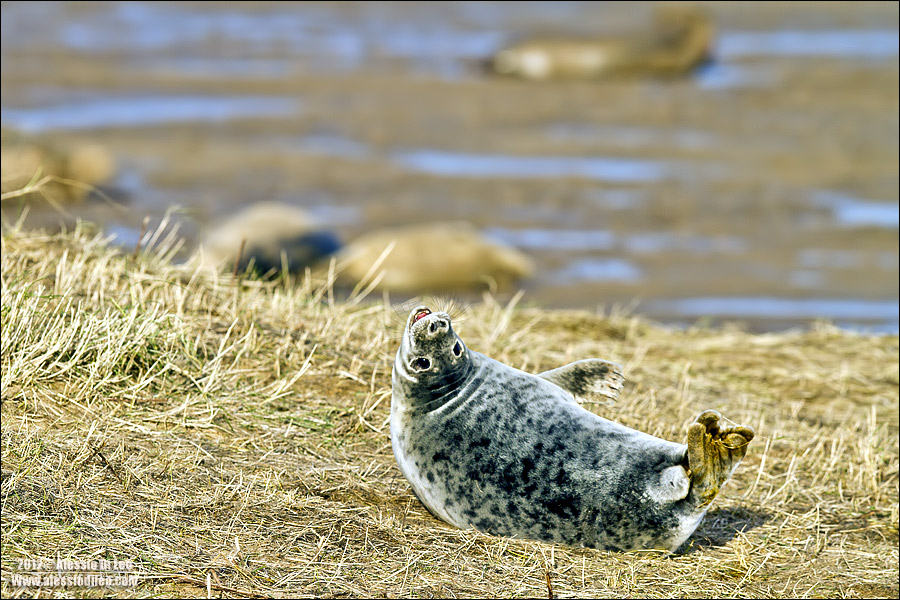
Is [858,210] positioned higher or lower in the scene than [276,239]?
higher

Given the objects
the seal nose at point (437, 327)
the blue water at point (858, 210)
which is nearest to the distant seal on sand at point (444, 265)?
the blue water at point (858, 210)

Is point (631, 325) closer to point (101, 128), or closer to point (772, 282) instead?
point (772, 282)

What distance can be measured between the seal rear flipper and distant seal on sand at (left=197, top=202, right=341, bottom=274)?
8.74m

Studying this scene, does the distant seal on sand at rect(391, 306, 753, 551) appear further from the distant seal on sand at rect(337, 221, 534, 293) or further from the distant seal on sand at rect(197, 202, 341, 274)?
the distant seal on sand at rect(197, 202, 341, 274)

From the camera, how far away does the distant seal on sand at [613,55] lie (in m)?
18.6

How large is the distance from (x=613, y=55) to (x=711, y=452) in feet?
54.3

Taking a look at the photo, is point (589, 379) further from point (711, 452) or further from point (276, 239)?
point (276, 239)

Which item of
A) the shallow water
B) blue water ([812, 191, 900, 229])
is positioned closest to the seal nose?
the shallow water

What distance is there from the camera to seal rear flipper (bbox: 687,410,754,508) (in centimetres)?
323

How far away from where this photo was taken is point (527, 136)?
1625cm

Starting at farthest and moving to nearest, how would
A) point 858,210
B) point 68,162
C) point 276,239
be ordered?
1. point 68,162
2. point 858,210
3. point 276,239

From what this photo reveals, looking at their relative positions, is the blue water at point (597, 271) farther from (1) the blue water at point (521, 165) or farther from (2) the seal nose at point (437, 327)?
(2) the seal nose at point (437, 327)

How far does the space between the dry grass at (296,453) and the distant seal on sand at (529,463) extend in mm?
105

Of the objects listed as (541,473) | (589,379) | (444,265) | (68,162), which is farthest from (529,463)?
(68,162)
